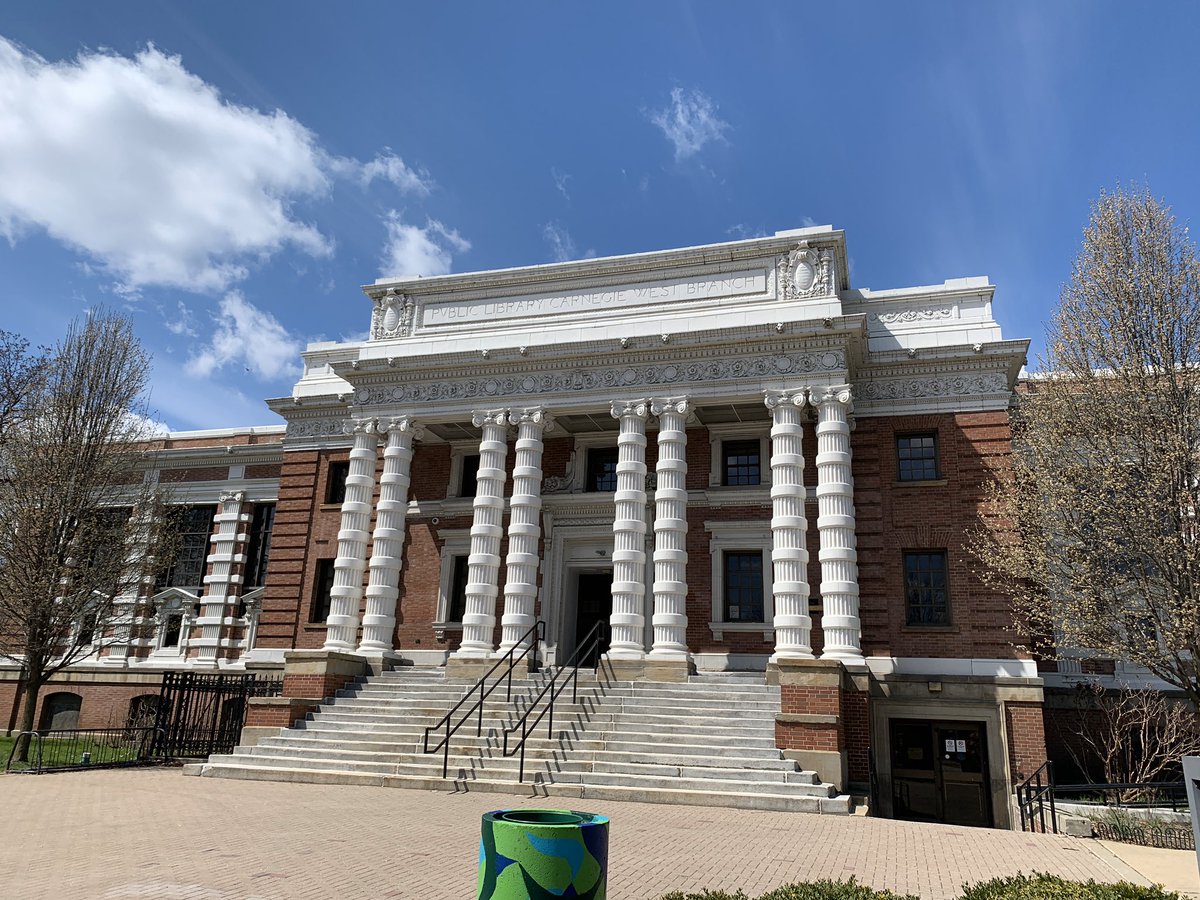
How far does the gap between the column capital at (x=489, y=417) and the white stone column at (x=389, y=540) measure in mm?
1923

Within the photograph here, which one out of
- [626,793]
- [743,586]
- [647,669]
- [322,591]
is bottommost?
[626,793]

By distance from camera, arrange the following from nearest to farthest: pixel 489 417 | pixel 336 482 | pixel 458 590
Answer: pixel 489 417, pixel 458 590, pixel 336 482

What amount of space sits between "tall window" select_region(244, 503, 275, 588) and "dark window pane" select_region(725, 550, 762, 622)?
16092 mm

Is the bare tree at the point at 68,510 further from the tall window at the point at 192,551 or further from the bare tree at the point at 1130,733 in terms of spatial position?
the bare tree at the point at 1130,733

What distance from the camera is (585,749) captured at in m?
17.0

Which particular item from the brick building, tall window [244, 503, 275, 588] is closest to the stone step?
the brick building

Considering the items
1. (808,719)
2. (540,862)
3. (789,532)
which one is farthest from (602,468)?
(540,862)

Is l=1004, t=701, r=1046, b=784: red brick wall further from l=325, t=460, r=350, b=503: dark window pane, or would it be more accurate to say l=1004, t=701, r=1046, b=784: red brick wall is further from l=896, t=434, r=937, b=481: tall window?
l=325, t=460, r=350, b=503: dark window pane

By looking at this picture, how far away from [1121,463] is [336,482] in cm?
2094

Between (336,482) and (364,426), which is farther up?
(364,426)

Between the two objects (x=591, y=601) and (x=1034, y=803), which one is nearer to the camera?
(x=1034, y=803)

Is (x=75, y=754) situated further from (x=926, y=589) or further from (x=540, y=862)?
(x=540, y=862)

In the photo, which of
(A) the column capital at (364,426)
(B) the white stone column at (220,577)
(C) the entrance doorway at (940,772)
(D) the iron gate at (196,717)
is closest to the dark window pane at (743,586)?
(C) the entrance doorway at (940,772)

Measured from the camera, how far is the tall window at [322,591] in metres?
26.3
